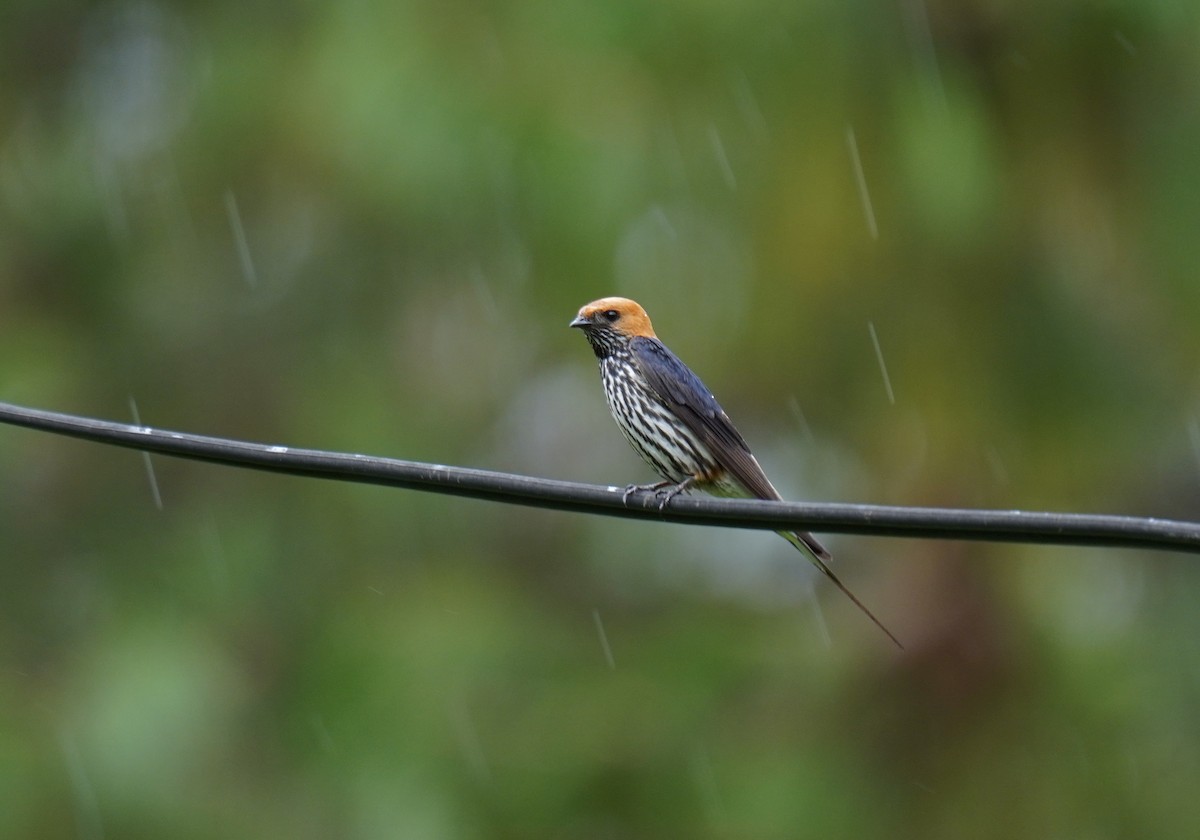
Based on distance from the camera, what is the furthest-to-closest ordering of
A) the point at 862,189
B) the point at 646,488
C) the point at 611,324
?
the point at 862,189, the point at 611,324, the point at 646,488

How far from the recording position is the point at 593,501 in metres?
3.45

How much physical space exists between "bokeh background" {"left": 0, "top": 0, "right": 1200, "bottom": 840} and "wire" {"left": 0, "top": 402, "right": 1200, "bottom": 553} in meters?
4.19

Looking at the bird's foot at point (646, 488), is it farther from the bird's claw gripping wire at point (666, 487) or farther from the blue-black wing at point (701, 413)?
the blue-black wing at point (701, 413)

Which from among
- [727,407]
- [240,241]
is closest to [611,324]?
[727,407]

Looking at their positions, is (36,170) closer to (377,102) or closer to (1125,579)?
(377,102)

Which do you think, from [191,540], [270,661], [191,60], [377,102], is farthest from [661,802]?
[191,60]

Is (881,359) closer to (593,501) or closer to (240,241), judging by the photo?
(240,241)

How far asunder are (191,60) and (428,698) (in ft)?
12.9

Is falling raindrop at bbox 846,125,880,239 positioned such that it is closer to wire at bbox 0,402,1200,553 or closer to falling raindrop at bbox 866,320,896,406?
falling raindrop at bbox 866,320,896,406

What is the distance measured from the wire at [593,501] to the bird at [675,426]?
1.86 m

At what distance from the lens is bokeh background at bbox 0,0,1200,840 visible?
25.3 ft

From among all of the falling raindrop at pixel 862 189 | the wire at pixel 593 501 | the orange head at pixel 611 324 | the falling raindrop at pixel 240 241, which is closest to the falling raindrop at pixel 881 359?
the falling raindrop at pixel 862 189

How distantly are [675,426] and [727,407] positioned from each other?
3.32 metres

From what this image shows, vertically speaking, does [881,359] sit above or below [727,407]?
above
